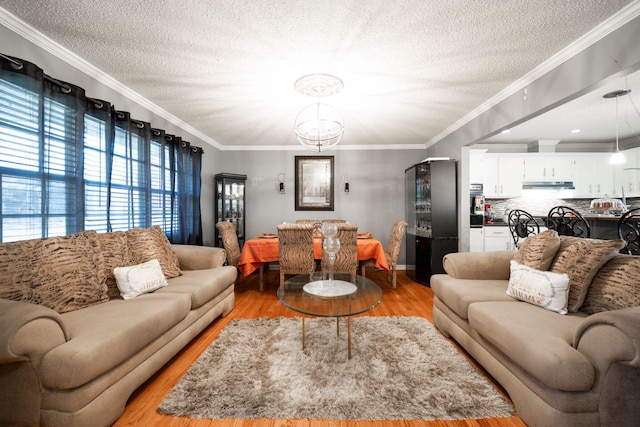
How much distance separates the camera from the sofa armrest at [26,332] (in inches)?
42.6

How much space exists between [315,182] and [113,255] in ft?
11.6

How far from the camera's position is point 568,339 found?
1.32 metres

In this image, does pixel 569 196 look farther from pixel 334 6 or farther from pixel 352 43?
pixel 334 6

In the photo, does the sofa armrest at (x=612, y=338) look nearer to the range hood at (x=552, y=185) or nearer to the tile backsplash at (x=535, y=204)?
the tile backsplash at (x=535, y=204)

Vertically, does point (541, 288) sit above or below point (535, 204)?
below

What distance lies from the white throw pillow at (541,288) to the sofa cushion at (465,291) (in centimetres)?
11

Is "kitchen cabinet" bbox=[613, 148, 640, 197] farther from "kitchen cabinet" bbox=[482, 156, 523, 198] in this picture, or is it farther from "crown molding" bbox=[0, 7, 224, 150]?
"crown molding" bbox=[0, 7, 224, 150]

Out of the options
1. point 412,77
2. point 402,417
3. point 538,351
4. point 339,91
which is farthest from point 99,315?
point 412,77

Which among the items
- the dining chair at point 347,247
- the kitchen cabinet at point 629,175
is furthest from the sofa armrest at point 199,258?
the kitchen cabinet at point 629,175

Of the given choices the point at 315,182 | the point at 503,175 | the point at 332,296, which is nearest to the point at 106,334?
the point at 332,296

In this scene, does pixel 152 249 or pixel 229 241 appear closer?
pixel 152 249

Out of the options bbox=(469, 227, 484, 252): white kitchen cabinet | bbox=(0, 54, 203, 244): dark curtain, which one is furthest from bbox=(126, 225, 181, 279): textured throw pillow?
bbox=(469, 227, 484, 252): white kitchen cabinet

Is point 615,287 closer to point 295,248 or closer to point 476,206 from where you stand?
point 295,248

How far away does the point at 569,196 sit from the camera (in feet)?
16.3
